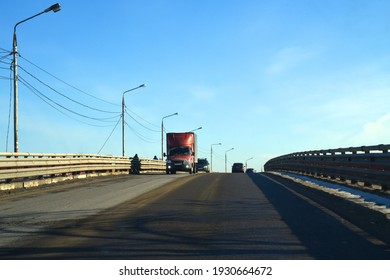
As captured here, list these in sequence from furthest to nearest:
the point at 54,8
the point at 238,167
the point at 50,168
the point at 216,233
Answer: the point at 238,167
the point at 54,8
the point at 50,168
the point at 216,233

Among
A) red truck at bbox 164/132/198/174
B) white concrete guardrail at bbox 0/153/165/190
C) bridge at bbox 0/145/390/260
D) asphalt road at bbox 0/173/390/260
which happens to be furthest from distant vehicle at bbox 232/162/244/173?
asphalt road at bbox 0/173/390/260

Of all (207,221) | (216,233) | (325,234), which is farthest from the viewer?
(207,221)

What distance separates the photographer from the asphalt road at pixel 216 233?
265 inches

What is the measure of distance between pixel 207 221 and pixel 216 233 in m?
1.37

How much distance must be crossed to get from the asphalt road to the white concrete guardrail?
731 centimetres

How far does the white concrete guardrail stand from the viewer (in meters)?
17.7

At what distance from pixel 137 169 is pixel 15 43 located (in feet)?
58.0

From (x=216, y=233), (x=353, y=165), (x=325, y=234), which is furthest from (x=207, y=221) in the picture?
(x=353, y=165)

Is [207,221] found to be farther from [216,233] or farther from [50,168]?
[50,168]

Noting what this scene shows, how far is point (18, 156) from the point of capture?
19.0 metres

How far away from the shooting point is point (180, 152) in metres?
41.0

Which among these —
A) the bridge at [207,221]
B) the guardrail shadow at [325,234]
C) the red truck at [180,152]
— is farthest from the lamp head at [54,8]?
Result: the red truck at [180,152]
